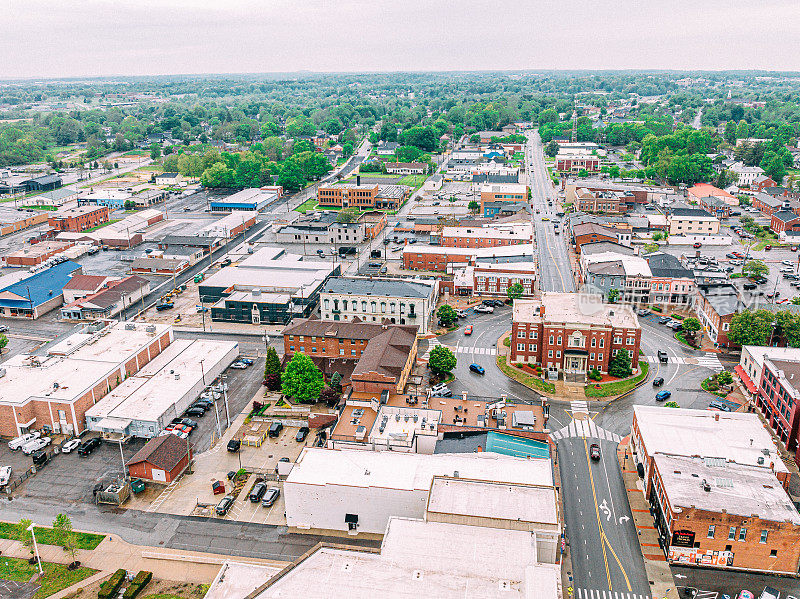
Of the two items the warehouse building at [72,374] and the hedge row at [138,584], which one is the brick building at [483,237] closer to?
the warehouse building at [72,374]

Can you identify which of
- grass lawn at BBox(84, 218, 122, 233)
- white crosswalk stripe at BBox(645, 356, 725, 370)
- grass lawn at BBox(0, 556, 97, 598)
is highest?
grass lawn at BBox(84, 218, 122, 233)

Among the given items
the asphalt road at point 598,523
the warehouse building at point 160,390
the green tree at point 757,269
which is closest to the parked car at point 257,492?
the warehouse building at point 160,390

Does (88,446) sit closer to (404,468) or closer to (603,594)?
(404,468)

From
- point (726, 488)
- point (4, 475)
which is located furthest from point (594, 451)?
point (4, 475)

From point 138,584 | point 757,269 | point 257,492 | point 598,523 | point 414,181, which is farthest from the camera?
point 414,181

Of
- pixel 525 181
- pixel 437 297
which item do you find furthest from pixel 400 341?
pixel 525 181

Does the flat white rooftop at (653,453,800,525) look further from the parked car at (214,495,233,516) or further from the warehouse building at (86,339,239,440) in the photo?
the warehouse building at (86,339,239,440)

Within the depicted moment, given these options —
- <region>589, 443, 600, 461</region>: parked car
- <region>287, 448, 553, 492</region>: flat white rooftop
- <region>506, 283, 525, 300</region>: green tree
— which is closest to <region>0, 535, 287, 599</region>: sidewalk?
<region>287, 448, 553, 492</region>: flat white rooftop
